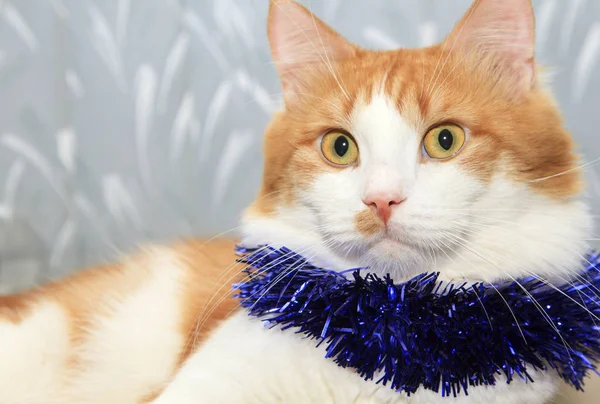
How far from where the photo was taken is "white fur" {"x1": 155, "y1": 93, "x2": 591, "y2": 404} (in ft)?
3.10

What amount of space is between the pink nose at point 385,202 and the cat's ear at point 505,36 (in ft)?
1.13

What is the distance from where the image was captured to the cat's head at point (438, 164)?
3.12 feet

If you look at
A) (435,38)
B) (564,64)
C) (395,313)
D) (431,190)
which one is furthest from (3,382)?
(564,64)

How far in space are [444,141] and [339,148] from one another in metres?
0.18

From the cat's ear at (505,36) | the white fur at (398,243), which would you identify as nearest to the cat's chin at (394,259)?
the white fur at (398,243)

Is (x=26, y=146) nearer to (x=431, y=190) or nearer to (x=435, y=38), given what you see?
(x=435, y=38)

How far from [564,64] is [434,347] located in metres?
1.03

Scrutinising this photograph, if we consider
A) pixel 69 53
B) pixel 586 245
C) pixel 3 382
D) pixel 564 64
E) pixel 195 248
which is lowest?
pixel 3 382

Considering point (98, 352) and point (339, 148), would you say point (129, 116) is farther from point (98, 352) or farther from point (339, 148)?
point (339, 148)

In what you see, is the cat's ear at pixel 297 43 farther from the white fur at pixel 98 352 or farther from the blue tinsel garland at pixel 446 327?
the white fur at pixel 98 352

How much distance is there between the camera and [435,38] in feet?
5.69

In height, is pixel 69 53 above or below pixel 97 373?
above

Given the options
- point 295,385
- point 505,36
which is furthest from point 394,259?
point 505,36

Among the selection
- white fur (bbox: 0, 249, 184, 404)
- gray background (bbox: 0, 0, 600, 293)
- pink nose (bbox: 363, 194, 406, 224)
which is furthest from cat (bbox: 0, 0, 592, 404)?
gray background (bbox: 0, 0, 600, 293)
